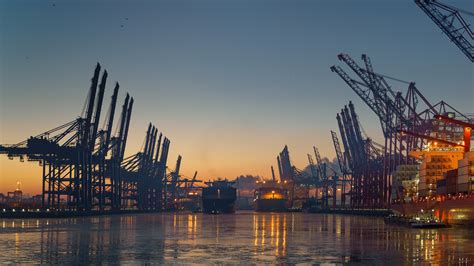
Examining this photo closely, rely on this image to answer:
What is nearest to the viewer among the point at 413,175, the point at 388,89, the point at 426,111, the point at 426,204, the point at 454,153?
the point at 426,204

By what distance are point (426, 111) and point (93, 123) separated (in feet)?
243

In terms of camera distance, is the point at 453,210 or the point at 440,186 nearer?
the point at 453,210

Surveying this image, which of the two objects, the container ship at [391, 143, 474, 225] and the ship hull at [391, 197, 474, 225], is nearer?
the ship hull at [391, 197, 474, 225]

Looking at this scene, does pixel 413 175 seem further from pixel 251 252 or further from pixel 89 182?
pixel 251 252

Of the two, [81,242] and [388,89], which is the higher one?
[388,89]

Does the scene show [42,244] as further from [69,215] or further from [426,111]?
[426,111]

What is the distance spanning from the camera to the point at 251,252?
43500 millimetres

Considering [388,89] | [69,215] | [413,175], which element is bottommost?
[69,215]

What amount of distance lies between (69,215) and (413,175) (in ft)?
240

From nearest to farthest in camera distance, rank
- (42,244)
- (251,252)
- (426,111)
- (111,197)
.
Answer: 1. (251,252)
2. (42,244)
3. (426,111)
4. (111,197)

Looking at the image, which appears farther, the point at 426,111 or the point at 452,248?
the point at 426,111

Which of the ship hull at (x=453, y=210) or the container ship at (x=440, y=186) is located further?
the container ship at (x=440, y=186)

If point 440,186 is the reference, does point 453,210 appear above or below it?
below

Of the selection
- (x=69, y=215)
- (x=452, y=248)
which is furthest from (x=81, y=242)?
(x=69, y=215)
